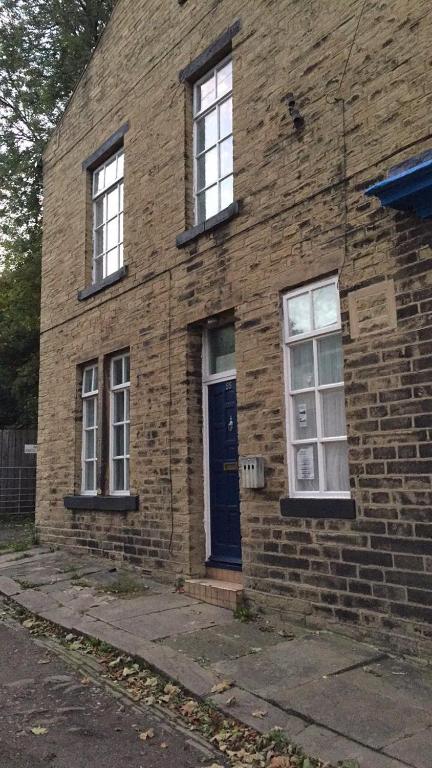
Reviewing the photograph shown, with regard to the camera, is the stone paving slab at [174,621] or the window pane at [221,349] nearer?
the stone paving slab at [174,621]

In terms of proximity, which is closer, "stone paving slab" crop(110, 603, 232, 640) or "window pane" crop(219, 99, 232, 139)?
"stone paving slab" crop(110, 603, 232, 640)

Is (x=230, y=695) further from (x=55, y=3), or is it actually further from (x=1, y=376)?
(x=55, y=3)

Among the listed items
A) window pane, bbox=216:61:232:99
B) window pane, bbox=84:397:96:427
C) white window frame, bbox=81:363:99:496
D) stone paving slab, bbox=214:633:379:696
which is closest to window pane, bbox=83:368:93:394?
white window frame, bbox=81:363:99:496

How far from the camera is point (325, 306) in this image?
6086mm

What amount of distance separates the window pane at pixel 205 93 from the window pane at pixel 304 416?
4328mm

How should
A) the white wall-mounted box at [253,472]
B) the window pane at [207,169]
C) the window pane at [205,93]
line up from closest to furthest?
1. the white wall-mounted box at [253,472]
2. the window pane at [207,169]
3. the window pane at [205,93]

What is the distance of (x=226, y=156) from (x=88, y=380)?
4.41 meters

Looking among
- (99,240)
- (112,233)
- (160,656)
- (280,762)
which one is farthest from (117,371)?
(280,762)

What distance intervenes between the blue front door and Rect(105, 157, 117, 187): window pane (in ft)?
14.8

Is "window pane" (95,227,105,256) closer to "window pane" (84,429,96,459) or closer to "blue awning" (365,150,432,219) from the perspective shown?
"window pane" (84,429,96,459)

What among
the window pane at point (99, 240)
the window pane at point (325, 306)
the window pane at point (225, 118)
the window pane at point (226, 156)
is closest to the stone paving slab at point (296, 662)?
the window pane at point (325, 306)

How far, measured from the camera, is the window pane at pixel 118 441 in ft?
30.7

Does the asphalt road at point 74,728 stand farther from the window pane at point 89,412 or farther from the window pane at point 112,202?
the window pane at point 112,202

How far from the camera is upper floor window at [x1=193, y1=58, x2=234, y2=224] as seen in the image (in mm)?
7789
